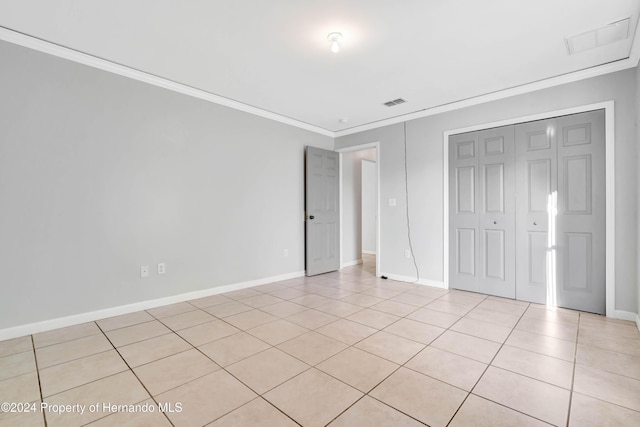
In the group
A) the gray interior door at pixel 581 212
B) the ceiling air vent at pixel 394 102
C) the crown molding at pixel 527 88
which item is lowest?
the gray interior door at pixel 581 212

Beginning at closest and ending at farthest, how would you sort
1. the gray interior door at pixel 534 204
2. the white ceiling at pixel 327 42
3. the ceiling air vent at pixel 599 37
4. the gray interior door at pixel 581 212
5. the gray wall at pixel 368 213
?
the white ceiling at pixel 327 42, the ceiling air vent at pixel 599 37, the gray interior door at pixel 581 212, the gray interior door at pixel 534 204, the gray wall at pixel 368 213

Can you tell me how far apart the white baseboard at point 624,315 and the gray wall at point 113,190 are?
407 centimetres

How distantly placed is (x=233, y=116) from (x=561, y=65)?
150 inches

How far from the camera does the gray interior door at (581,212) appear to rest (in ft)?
10.1

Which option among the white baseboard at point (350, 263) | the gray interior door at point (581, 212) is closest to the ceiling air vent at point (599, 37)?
the gray interior door at point (581, 212)

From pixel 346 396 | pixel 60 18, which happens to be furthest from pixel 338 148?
pixel 346 396

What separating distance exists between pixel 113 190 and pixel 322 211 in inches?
119

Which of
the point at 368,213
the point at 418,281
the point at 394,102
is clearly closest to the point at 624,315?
the point at 418,281

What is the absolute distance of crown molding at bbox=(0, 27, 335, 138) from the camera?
99.7 inches

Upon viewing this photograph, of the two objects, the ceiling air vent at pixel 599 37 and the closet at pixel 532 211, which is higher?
the ceiling air vent at pixel 599 37

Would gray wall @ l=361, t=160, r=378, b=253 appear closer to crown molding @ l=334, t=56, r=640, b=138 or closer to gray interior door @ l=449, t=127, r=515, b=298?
crown molding @ l=334, t=56, r=640, b=138

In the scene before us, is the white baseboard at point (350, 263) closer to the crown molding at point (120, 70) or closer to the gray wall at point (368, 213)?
the gray wall at point (368, 213)

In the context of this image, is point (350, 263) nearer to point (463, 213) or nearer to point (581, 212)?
point (463, 213)

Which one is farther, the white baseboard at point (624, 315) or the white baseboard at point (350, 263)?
the white baseboard at point (350, 263)
